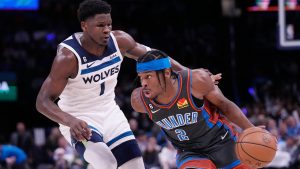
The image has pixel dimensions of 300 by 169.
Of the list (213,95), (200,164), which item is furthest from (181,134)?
(213,95)

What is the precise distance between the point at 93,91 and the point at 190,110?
0.80m

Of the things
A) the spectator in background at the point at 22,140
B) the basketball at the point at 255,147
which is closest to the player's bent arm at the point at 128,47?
the basketball at the point at 255,147

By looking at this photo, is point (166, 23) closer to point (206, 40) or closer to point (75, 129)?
point (206, 40)

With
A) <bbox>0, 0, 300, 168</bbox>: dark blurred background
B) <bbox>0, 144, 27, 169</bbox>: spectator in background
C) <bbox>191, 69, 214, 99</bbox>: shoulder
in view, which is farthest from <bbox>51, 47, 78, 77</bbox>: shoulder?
<bbox>0, 0, 300, 168</bbox>: dark blurred background

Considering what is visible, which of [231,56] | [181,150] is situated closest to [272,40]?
[231,56]

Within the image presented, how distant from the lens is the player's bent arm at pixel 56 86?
4.81 m

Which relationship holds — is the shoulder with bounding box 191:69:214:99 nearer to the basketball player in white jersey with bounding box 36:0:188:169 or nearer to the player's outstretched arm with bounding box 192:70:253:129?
the player's outstretched arm with bounding box 192:70:253:129

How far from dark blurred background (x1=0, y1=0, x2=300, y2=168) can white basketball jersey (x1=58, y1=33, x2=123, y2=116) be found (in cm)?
837

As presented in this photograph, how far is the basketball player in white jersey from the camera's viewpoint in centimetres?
488

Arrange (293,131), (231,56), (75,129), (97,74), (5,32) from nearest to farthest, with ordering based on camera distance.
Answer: (75,129) → (97,74) → (293,131) → (5,32) → (231,56)

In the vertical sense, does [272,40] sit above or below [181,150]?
below

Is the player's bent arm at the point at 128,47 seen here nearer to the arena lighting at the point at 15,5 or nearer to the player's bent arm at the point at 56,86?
the player's bent arm at the point at 56,86

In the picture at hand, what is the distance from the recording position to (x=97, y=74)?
5.07 m

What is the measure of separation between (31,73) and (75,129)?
9.69 meters
